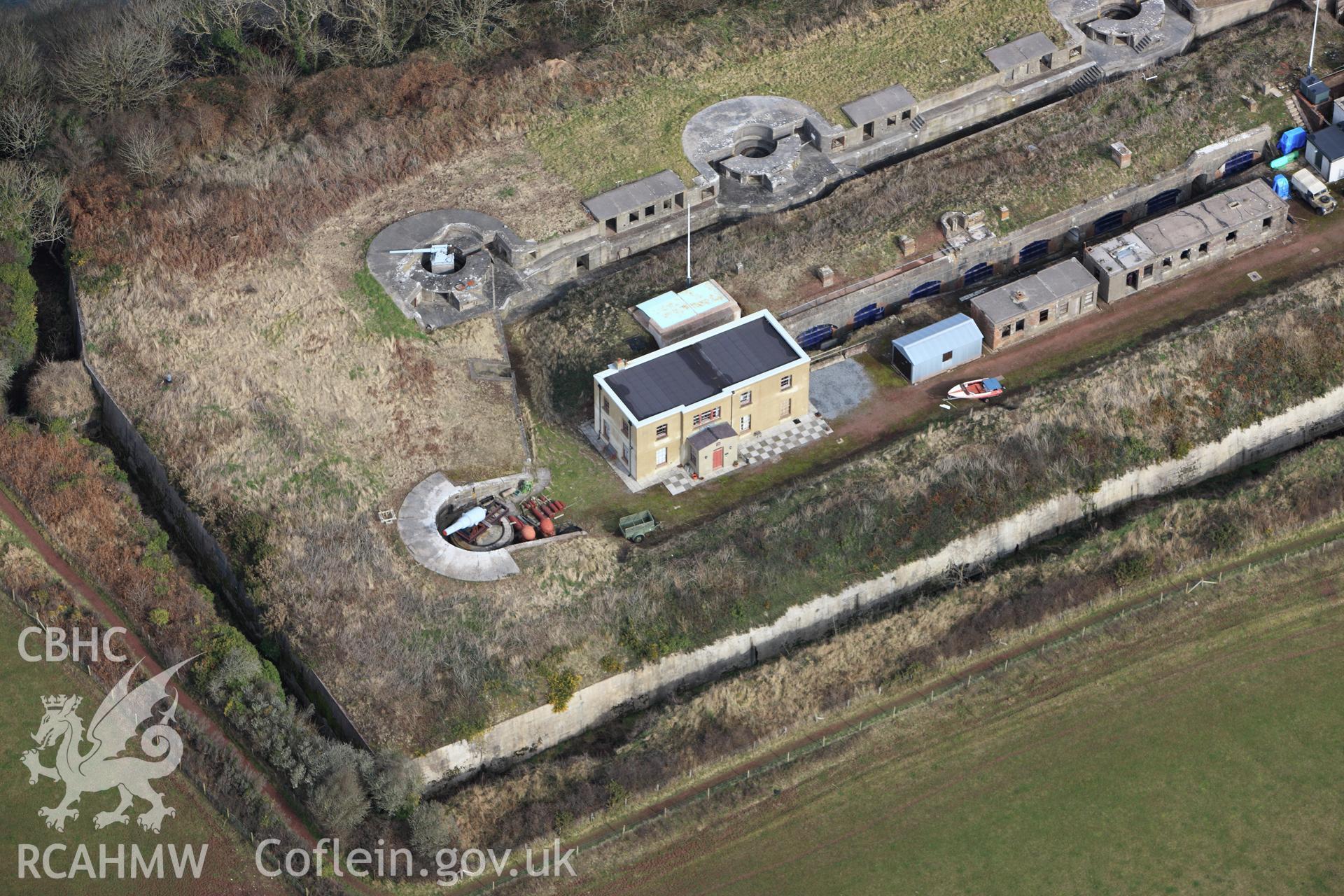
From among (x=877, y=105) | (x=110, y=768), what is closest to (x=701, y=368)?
(x=877, y=105)

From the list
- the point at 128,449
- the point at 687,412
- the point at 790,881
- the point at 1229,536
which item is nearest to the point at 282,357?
the point at 128,449

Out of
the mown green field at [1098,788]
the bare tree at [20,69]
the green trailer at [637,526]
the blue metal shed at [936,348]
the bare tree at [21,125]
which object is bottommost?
the mown green field at [1098,788]

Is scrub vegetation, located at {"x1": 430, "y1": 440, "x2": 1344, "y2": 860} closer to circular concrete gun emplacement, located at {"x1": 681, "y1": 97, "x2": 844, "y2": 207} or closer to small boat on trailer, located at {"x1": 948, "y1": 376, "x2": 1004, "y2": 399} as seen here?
small boat on trailer, located at {"x1": 948, "y1": 376, "x2": 1004, "y2": 399}

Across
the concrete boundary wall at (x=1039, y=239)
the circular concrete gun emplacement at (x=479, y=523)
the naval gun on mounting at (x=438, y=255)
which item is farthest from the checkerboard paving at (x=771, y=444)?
the naval gun on mounting at (x=438, y=255)

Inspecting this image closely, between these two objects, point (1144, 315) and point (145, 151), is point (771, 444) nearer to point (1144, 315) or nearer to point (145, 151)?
point (1144, 315)

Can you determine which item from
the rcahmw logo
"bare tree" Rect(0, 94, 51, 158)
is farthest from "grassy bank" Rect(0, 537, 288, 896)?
"bare tree" Rect(0, 94, 51, 158)

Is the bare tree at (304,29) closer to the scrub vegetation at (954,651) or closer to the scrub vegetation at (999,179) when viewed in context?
the scrub vegetation at (999,179)

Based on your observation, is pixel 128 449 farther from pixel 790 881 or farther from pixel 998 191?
pixel 998 191

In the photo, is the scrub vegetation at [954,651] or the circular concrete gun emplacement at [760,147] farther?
the circular concrete gun emplacement at [760,147]
